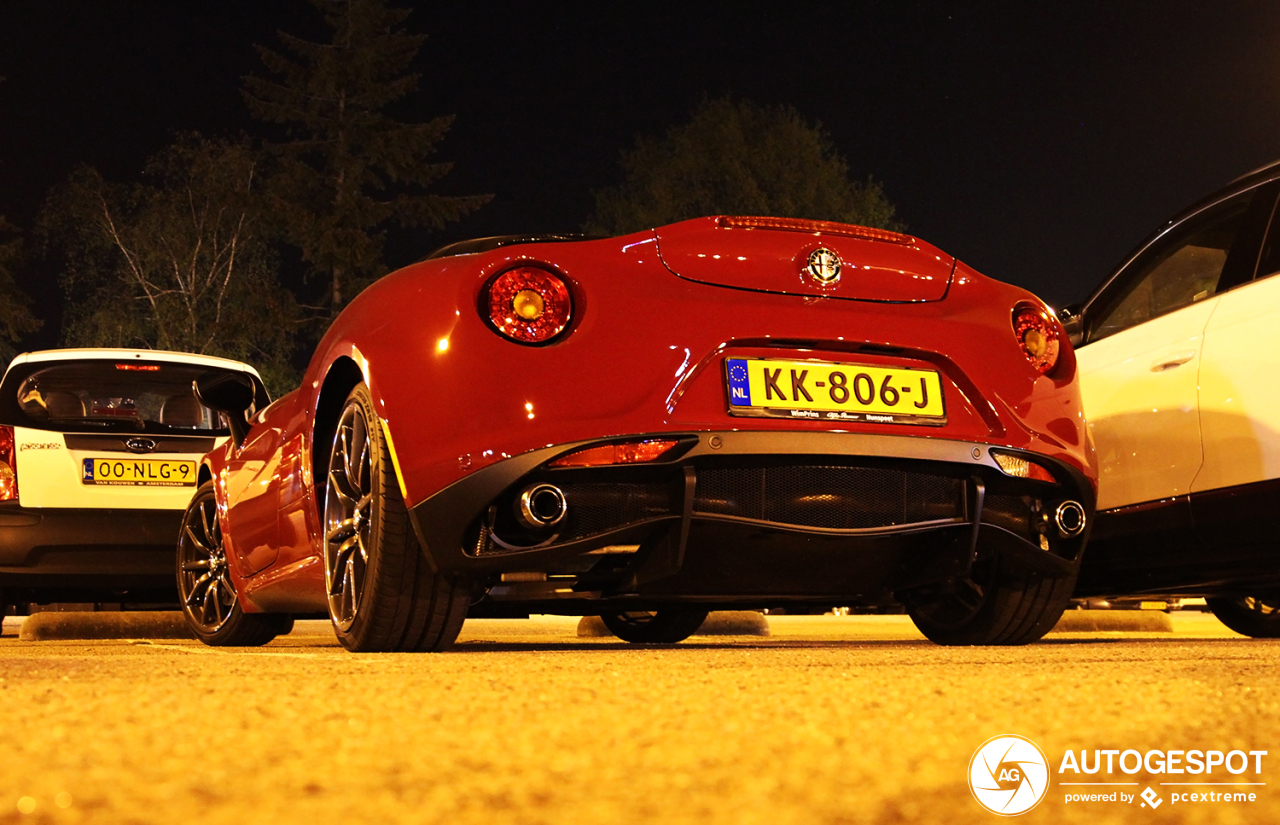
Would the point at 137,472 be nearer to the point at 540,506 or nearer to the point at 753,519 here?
the point at 540,506

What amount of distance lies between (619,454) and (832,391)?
65 cm

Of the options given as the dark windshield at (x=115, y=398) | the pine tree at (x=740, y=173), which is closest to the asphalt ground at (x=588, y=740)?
the dark windshield at (x=115, y=398)

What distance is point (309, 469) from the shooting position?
4.77 metres

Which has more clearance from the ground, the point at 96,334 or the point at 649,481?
the point at 96,334

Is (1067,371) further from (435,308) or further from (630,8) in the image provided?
(630,8)

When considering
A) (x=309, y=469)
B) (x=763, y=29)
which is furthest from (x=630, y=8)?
(x=309, y=469)

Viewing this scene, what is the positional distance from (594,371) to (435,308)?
48 centimetres

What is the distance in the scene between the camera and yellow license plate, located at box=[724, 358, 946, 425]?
3850mm

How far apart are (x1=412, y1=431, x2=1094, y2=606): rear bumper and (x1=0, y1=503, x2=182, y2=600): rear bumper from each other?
4161mm

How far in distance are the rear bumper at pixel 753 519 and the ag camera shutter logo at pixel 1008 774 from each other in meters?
1.93

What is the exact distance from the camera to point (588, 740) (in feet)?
5.93

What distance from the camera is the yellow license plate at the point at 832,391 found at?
385 centimetres

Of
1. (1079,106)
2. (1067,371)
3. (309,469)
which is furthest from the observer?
(1079,106)
